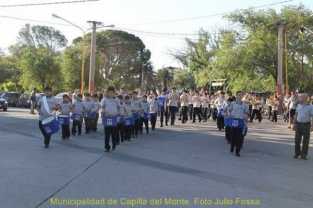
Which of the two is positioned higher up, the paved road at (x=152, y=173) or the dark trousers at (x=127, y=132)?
the dark trousers at (x=127, y=132)

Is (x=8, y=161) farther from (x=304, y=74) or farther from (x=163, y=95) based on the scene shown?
(x=304, y=74)

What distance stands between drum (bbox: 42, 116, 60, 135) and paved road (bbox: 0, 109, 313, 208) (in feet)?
1.67

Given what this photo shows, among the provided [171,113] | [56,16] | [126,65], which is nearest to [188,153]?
[171,113]

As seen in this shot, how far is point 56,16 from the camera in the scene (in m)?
45.4

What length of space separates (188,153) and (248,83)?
39.3m

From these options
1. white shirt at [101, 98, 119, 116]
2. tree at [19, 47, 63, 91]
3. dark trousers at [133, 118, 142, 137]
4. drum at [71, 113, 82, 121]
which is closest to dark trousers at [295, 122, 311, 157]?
white shirt at [101, 98, 119, 116]

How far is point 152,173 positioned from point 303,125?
558cm

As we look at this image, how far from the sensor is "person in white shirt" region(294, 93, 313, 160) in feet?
50.1

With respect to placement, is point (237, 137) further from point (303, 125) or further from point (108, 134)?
point (108, 134)

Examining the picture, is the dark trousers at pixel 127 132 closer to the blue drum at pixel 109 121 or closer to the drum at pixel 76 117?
the drum at pixel 76 117

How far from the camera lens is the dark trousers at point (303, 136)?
15312 mm

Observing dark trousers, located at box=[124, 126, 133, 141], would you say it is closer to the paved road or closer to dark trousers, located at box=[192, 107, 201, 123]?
the paved road

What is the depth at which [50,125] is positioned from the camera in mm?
16406

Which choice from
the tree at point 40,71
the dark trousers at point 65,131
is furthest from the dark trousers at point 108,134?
the tree at point 40,71
